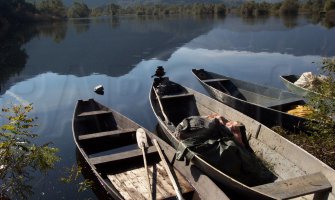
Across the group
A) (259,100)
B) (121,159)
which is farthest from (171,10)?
(121,159)

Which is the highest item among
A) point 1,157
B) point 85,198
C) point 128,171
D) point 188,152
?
point 1,157

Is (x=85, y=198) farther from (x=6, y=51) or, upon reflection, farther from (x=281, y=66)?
(x=6, y=51)

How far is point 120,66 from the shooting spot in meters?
28.0

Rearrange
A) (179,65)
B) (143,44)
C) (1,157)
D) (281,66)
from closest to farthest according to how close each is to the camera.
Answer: (1,157) → (281,66) → (179,65) → (143,44)

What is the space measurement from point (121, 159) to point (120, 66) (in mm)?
20103

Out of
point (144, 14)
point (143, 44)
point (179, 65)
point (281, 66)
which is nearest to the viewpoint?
point (281, 66)

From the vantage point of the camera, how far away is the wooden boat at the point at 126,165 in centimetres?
728

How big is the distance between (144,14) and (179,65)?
81133 millimetres

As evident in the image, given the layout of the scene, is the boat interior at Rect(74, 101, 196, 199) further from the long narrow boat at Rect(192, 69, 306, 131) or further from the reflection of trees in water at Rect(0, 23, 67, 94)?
the reflection of trees in water at Rect(0, 23, 67, 94)

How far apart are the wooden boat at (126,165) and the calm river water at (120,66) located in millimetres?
953

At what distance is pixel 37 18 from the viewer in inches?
3054

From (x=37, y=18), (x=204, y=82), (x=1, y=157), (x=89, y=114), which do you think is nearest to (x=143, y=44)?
(x=204, y=82)

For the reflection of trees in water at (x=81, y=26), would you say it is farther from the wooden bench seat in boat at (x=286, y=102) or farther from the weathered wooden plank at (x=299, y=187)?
the weathered wooden plank at (x=299, y=187)

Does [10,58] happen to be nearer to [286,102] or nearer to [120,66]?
[120,66]
